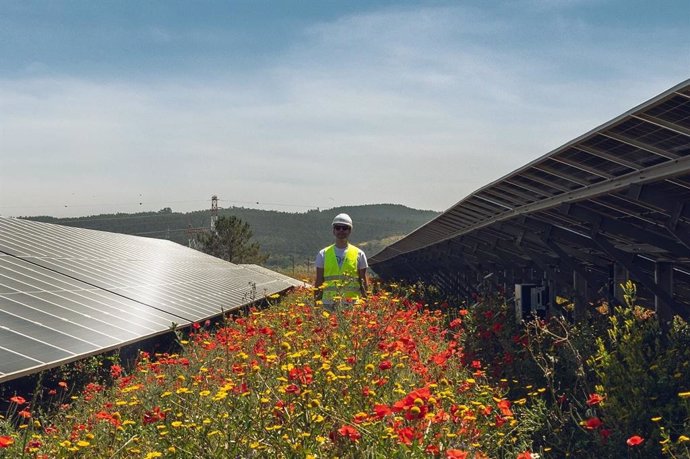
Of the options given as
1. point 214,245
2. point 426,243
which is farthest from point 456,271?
point 214,245

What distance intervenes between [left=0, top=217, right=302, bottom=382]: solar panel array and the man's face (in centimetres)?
152

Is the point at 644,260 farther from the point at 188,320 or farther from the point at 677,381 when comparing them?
the point at 188,320

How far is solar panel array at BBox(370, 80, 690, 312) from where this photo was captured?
687 centimetres

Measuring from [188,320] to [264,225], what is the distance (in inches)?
6418

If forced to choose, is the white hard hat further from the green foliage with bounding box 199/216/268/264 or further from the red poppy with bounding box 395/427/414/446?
the green foliage with bounding box 199/216/268/264

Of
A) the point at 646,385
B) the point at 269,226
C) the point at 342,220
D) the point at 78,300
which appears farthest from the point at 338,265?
the point at 269,226

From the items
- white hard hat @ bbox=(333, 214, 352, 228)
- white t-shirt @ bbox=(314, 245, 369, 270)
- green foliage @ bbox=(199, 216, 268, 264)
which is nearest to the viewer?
white hard hat @ bbox=(333, 214, 352, 228)

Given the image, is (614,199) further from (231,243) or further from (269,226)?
(269,226)

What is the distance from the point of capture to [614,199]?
938 cm

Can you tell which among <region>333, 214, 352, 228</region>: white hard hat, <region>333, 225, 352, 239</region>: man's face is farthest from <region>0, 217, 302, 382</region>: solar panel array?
<region>333, 214, 352, 228</region>: white hard hat

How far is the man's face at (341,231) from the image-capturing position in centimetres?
866

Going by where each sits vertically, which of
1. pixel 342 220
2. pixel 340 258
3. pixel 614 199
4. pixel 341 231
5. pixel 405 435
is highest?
pixel 614 199

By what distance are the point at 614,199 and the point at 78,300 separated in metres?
7.91

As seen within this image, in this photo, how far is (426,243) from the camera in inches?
1140
